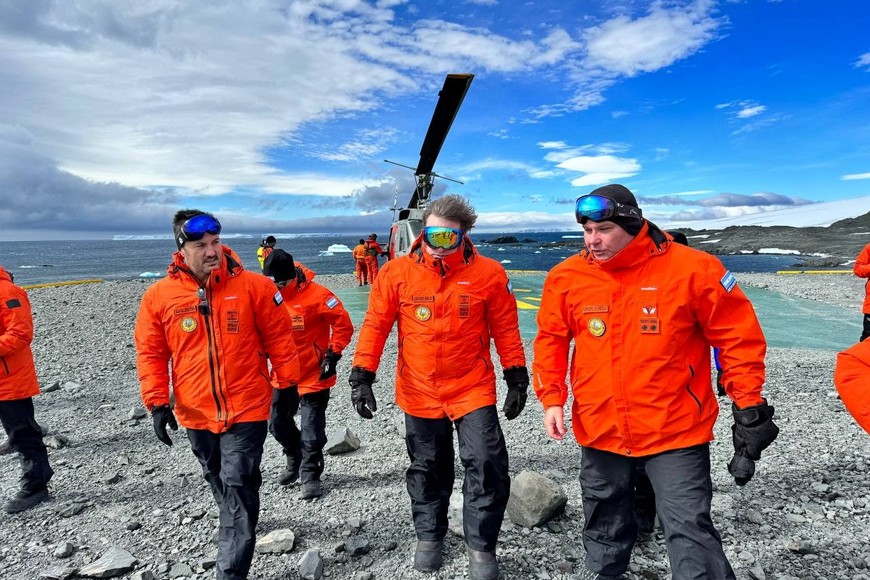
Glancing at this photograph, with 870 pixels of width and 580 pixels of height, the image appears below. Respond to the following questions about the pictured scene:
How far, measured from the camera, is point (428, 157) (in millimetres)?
11203

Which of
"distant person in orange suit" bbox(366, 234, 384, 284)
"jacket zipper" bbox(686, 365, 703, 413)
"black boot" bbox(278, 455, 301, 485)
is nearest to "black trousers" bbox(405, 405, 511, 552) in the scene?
"jacket zipper" bbox(686, 365, 703, 413)

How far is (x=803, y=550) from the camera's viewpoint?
10.2ft

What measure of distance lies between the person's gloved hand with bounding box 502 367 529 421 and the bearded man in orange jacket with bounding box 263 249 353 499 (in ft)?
5.49

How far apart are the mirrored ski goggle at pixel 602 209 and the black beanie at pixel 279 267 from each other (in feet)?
9.11

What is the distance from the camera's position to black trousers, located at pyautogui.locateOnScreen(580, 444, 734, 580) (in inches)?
88.0

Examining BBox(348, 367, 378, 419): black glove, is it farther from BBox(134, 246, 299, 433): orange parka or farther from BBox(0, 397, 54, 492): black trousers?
BBox(0, 397, 54, 492): black trousers

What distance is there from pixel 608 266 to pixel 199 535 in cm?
351

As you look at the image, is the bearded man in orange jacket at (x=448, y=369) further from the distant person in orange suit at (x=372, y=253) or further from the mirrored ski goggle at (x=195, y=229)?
the distant person in orange suit at (x=372, y=253)

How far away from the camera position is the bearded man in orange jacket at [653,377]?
2.32 m

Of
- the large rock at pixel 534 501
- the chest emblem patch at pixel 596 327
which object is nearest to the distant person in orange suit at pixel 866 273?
the large rock at pixel 534 501

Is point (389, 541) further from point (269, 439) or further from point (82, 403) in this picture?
point (82, 403)

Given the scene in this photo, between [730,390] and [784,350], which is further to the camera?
[784,350]

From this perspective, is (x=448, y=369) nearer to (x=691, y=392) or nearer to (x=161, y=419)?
(x=691, y=392)

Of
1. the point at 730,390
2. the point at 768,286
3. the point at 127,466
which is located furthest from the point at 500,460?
the point at 768,286
